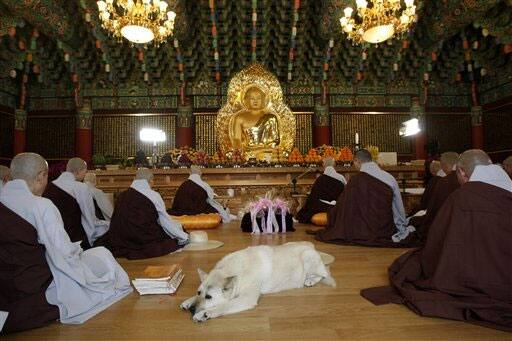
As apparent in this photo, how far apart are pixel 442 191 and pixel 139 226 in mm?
3819

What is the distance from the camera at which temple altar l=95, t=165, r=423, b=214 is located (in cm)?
847

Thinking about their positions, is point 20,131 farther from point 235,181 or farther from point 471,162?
point 471,162

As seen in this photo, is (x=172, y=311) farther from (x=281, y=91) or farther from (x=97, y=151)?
(x=97, y=151)

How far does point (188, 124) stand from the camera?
12383 millimetres

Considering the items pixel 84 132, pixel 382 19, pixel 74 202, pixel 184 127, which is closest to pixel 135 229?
pixel 74 202

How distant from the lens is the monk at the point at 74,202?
14.7 feet

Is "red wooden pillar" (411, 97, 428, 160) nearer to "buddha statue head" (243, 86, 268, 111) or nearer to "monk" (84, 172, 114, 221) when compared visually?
"buddha statue head" (243, 86, 268, 111)

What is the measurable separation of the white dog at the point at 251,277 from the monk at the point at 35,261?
751mm

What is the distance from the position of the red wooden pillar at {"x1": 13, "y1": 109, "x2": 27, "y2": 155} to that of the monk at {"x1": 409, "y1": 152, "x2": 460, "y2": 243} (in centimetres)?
1242

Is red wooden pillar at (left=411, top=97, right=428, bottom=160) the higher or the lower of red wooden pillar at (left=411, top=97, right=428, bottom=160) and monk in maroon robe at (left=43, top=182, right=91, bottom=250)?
the higher

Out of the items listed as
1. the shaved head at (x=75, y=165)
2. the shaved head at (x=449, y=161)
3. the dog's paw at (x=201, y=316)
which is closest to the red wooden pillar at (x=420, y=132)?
the shaved head at (x=449, y=161)

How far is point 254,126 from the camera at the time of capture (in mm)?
11758

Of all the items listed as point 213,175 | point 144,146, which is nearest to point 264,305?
point 213,175

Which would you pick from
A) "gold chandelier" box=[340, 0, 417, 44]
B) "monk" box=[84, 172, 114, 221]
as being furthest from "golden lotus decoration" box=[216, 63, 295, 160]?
"monk" box=[84, 172, 114, 221]
